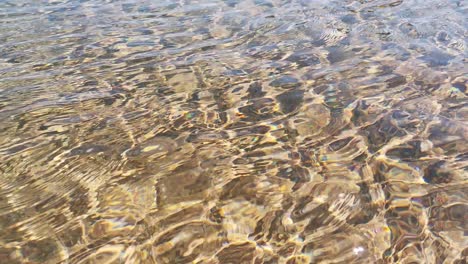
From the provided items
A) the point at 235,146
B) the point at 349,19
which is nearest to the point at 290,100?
the point at 235,146

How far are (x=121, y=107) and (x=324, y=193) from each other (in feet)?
7.51

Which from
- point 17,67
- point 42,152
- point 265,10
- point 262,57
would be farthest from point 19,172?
A: point 265,10

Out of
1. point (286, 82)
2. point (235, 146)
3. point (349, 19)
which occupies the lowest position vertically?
point (349, 19)

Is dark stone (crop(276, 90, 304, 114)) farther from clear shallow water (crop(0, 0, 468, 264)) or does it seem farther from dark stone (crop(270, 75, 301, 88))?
dark stone (crop(270, 75, 301, 88))

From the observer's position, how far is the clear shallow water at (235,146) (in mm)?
2652

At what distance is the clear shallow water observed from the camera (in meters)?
2.65

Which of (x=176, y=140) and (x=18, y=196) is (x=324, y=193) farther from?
(x=18, y=196)

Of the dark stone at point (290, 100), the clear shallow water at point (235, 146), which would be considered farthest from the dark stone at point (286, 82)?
the dark stone at point (290, 100)

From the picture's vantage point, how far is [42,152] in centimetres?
357

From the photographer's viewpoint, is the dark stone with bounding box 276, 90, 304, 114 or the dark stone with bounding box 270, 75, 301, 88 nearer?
the dark stone with bounding box 276, 90, 304, 114

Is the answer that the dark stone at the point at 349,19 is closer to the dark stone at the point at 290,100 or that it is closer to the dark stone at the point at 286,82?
the dark stone at the point at 286,82

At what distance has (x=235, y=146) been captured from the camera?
366 centimetres

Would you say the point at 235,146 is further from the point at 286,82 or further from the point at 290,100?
the point at 286,82

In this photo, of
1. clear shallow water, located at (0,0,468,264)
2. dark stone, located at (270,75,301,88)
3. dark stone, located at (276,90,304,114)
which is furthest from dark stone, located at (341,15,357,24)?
dark stone, located at (276,90,304,114)
